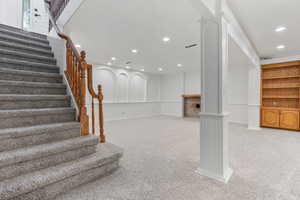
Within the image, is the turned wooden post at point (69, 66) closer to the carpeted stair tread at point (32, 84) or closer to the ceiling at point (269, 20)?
the carpeted stair tread at point (32, 84)

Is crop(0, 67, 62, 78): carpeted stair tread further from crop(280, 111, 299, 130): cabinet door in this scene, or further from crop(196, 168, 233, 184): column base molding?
crop(280, 111, 299, 130): cabinet door

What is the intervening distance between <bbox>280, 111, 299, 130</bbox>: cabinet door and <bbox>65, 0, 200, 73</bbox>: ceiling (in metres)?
3.81

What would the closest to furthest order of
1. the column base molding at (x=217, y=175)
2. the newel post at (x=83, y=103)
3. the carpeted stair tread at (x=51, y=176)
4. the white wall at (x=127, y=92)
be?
the carpeted stair tread at (x=51, y=176)
the column base molding at (x=217, y=175)
the newel post at (x=83, y=103)
the white wall at (x=127, y=92)

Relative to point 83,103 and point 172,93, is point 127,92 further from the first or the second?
point 83,103

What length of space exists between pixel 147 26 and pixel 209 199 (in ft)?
9.96

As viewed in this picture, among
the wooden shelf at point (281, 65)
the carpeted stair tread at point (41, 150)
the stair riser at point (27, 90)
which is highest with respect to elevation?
the wooden shelf at point (281, 65)

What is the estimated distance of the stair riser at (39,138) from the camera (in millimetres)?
1476

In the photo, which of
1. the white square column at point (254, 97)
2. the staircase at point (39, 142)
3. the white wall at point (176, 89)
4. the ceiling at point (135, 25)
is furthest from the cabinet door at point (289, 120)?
the staircase at point (39, 142)

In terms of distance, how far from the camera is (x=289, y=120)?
461cm

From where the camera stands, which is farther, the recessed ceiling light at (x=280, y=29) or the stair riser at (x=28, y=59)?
the recessed ceiling light at (x=280, y=29)

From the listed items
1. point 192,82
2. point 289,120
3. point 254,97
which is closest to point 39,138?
point 254,97

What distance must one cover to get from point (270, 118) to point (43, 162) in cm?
645

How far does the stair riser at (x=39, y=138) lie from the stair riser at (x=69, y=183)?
555mm

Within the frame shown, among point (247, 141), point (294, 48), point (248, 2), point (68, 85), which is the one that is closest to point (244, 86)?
point (294, 48)
